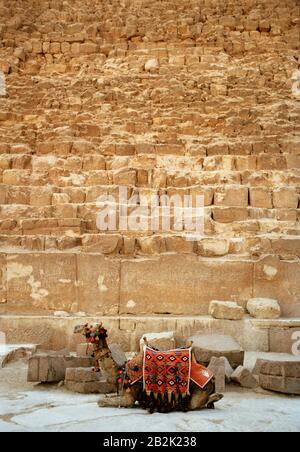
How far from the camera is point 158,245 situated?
746 centimetres

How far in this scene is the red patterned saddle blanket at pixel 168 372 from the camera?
4.23 metres

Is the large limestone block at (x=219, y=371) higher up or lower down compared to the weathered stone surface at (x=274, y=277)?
lower down

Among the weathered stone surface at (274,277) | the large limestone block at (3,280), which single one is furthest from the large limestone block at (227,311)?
the large limestone block at (3,280)

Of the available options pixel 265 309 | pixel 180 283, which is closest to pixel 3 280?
pixel 180 283

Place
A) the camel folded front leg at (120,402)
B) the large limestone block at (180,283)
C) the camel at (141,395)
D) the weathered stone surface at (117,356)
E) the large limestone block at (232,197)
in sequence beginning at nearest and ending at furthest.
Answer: the camel at (141,395)
the camel folded front leg at (120,402)
the weathered stone surface at (117,356)
the large limestone block at (180,283)
the large limestone block at (232,197)

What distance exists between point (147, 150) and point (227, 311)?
436 centimetres

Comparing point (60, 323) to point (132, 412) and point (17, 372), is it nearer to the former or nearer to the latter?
point (17, 372)

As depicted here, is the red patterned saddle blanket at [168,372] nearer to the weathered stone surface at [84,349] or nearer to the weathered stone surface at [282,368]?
the weathered stone surface at [282,368]

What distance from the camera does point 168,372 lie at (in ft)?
14.0

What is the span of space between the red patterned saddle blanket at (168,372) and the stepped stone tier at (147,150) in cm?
231

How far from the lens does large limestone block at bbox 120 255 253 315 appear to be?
7.04m

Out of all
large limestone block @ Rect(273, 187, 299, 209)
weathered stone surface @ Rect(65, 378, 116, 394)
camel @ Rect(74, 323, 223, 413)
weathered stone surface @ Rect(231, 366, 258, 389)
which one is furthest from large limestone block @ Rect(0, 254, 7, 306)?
large limestone block @ Rect(273, 187, 299, 209)

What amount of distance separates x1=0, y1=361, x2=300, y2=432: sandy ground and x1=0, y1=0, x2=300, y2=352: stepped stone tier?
1.81 metres

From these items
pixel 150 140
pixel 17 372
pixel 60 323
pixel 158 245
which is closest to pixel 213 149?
pixel 150 140
